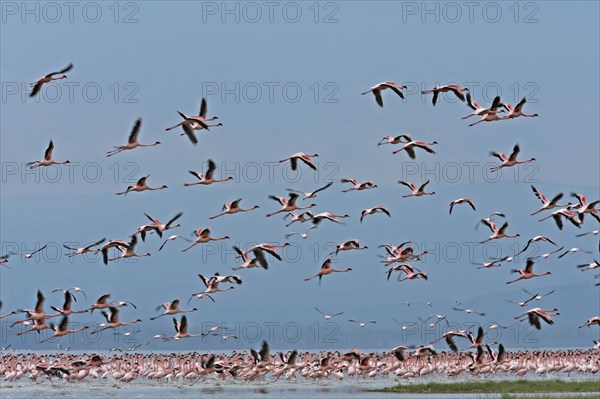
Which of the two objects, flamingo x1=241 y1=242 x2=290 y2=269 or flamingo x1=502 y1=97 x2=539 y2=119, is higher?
flamingo x1=502 y1=97 x2=539 y2=119

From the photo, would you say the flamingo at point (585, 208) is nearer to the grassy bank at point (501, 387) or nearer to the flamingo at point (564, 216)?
the flamingo at point (564, 216)

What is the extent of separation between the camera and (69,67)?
36562 millimetres

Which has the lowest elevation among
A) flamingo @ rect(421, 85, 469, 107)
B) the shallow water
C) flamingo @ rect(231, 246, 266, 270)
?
the shallow water

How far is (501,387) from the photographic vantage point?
54094 mm

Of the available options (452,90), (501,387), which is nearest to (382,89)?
(452,90)

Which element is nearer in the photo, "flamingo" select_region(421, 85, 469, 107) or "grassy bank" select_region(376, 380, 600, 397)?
"flamingo" select_region(421, 85, 469, 107)

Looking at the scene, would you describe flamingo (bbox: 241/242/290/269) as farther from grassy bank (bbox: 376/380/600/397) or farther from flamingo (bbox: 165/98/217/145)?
grassy bank (bbox: 376/380/600/397)

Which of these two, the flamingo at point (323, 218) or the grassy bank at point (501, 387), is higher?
the flamingo at point (323, 218)

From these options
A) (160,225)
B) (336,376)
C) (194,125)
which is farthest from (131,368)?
(194,125)

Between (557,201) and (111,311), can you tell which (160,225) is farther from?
(557,201)

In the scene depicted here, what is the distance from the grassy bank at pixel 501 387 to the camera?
174 ft

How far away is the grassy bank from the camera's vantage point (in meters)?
53.1

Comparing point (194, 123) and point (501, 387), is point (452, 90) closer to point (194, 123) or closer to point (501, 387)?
point (194, 123)

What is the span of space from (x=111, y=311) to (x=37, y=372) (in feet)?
51.1
